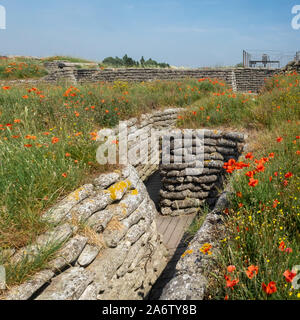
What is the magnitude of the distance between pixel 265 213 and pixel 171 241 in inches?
137

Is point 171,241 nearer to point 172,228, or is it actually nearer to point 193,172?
point 172,228

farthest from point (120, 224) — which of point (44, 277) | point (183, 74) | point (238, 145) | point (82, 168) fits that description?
point (183, 74)

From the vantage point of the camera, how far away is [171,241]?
5539mm

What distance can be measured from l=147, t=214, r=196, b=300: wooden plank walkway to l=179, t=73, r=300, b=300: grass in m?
2.06

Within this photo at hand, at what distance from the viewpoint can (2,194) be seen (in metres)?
2.75

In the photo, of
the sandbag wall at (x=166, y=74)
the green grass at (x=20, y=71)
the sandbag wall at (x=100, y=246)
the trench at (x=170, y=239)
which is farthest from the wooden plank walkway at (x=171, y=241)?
the green grass at (x=20, y=71)

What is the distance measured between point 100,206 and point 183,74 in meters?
14.5

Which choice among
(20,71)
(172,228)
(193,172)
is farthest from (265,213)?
(20,71)

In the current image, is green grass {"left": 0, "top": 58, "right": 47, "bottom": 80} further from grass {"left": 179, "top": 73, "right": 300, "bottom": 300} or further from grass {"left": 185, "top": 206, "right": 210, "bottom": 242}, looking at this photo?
grass {"left": 185, "top": 206, "right": 210, "bottom": 242}

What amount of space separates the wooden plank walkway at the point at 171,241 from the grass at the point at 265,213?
206 cm

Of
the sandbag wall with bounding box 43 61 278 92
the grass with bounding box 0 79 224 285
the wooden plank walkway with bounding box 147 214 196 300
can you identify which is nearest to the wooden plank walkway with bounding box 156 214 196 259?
the wooden plank walkway with bounding box 147 214 196 300

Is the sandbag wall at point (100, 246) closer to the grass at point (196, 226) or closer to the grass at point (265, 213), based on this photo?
the grass at point (196, 226)

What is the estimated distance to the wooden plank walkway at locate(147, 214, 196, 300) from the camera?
4264mm

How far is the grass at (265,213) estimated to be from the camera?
6.05 feet
